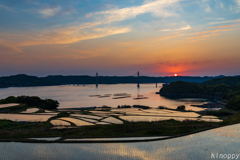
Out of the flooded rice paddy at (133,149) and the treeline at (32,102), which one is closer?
the flooded rice paddy at (133,149)

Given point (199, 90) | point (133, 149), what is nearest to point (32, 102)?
point (133, 149)

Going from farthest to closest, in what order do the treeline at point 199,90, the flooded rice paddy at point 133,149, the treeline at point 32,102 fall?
the treeline at point 199,90, the treeline at point 32,102, the flooded rice paddy at point 133,149

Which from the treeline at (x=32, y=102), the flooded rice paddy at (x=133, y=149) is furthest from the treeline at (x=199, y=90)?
the flooded rice paddy at (x=133, y=149)

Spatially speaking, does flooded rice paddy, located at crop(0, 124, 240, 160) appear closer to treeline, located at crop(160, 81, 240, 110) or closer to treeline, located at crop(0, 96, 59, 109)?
treeline, located at crop(0, 96, 59, 109)

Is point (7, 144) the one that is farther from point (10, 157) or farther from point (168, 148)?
point (168, 148)

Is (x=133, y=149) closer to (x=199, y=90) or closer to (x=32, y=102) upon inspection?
(x=32, y=102)

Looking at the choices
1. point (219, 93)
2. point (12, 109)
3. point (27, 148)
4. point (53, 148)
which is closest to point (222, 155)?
point (53, 148)

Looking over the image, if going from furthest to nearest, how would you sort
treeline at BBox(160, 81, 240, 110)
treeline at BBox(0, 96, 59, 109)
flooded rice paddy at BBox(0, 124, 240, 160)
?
treeline at BBox(160, 81, 240, 110) → treeline at BBox(0, 96, 59, 109) → flooded rice paddy at BBox(0, 124, 240, 160)

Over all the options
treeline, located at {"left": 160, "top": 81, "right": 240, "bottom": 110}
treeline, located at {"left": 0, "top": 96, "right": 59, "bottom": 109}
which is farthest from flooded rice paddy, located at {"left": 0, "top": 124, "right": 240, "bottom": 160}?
treeline, located at {"left": 160, "top": 81, "right": 240, "bottom": 110}

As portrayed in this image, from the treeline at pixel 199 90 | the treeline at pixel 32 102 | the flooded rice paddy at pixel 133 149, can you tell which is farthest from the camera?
the treeline at pixel 199 90

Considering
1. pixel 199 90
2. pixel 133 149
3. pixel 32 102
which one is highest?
pixel 133 149

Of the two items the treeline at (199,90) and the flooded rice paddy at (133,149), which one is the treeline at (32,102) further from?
the treeline at (199,90)
